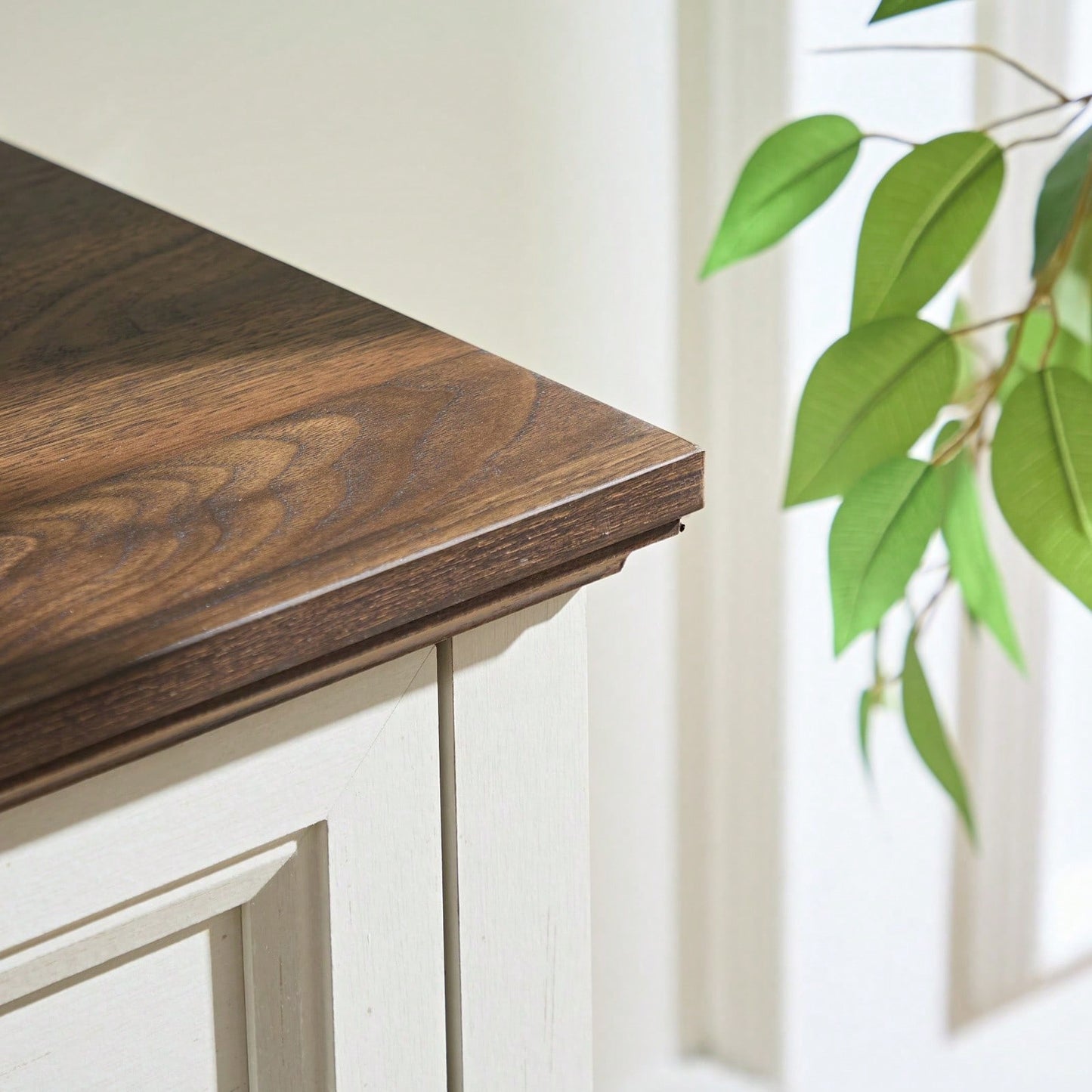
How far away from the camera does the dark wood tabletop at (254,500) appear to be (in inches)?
9.5

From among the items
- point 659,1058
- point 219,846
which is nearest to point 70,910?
point 219,846

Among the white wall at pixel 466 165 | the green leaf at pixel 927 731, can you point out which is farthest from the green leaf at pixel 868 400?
the white wall at pixel 466 165

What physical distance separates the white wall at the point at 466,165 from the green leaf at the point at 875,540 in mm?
491

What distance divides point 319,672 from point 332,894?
64 millimetres

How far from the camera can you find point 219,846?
0.28 metres

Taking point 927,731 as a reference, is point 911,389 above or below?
above

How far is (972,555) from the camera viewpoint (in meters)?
0.59

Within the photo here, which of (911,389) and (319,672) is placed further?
(911,389)

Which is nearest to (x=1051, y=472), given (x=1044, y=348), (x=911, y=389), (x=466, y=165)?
(x=911, y=389)

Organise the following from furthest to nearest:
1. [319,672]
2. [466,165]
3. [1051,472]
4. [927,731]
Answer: [466,165] → [927,731] → [1051,472] → [319,672]

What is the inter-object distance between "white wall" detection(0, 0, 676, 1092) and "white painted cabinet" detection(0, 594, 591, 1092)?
0.58m

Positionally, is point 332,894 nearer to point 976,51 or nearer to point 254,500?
point 254,500

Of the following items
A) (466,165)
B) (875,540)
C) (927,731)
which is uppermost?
(466,165)

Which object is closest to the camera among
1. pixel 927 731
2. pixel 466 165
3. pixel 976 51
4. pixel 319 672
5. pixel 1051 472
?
pixel 319 672
